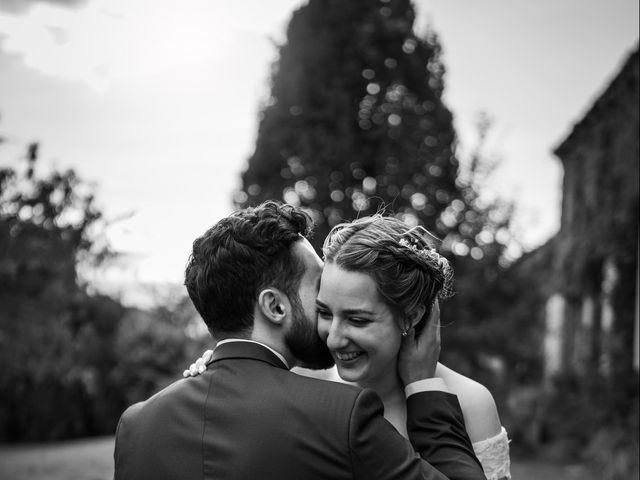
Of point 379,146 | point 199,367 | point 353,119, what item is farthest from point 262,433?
point 353,119

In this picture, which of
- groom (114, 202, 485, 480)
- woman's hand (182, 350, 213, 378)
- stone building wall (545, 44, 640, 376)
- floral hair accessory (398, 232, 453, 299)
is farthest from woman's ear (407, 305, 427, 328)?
stone building wall (545, 44, 640, 376)

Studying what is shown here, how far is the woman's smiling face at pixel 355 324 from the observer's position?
254 cm

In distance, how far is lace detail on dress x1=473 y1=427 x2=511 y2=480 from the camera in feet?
9.09

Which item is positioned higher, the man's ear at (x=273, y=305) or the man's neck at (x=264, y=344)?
the man's ear at (x=273, y=305)

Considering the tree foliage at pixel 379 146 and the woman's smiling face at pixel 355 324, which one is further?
the tree foliage at pixel 379 146

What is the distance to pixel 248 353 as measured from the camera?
229cm

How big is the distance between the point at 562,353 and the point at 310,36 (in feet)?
30.7

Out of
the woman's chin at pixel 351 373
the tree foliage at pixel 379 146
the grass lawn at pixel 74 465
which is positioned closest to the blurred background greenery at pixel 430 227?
the tree foliage at pixel 379 146

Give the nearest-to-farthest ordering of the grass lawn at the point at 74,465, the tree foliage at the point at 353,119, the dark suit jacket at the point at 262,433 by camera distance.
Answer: the dark suit jacket at the point at 262,433 → the grass lawn at the point at 74,465 → the tree foliage at the point at 353,119

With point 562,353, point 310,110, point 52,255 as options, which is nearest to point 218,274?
point 52,255

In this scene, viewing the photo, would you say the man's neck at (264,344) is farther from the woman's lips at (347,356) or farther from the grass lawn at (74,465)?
the grass lawn at (74,465)

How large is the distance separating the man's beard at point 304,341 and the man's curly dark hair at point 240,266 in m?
0.06

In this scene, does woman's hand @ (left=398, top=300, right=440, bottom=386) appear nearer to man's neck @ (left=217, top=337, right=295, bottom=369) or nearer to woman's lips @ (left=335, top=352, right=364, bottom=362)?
woman's lips @ (left=335, top=352, right=364, bottom=362)

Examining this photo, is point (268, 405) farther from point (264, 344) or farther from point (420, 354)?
point (420, 354)
